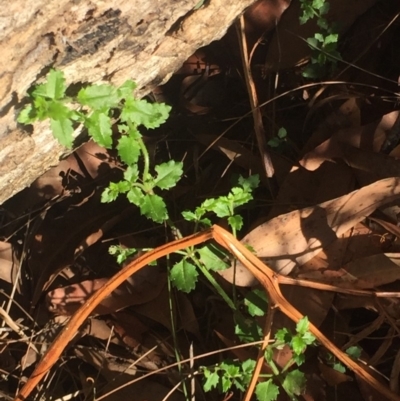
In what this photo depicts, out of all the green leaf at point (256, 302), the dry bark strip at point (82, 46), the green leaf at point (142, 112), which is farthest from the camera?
the green leaf at point (256, 302)

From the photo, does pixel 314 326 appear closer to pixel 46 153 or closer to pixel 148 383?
pixel 148 383

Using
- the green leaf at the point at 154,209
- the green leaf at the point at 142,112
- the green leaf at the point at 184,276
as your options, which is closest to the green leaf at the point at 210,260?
the green leaf at the point at 184,276

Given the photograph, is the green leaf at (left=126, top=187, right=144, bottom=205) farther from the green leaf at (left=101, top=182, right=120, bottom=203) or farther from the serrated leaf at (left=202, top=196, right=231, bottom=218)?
the serrated leaf at (left=202, top=196, right=231, bottom=218)

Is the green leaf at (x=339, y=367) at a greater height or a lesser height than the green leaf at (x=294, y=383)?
lesser

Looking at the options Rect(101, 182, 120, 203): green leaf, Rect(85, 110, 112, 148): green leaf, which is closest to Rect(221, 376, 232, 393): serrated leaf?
Rect(101, 182, 120, 203): green leaf

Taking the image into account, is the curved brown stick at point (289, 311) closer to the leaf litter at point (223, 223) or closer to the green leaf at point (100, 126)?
the leaf litter at point (223, 223)

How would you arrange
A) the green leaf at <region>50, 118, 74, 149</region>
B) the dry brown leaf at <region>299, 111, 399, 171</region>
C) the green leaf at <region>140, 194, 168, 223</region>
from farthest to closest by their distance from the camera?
1. the dry brown leaf at <region>299, 111, 399, 171</region>
2. the green leaf at <region>140, 194, 168, 223</region>
3. the green leaf at <region>50, 118, 74, 149</region>

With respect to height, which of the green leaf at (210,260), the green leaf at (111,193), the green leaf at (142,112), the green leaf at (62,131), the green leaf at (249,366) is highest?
the green leaf at (62,131)
